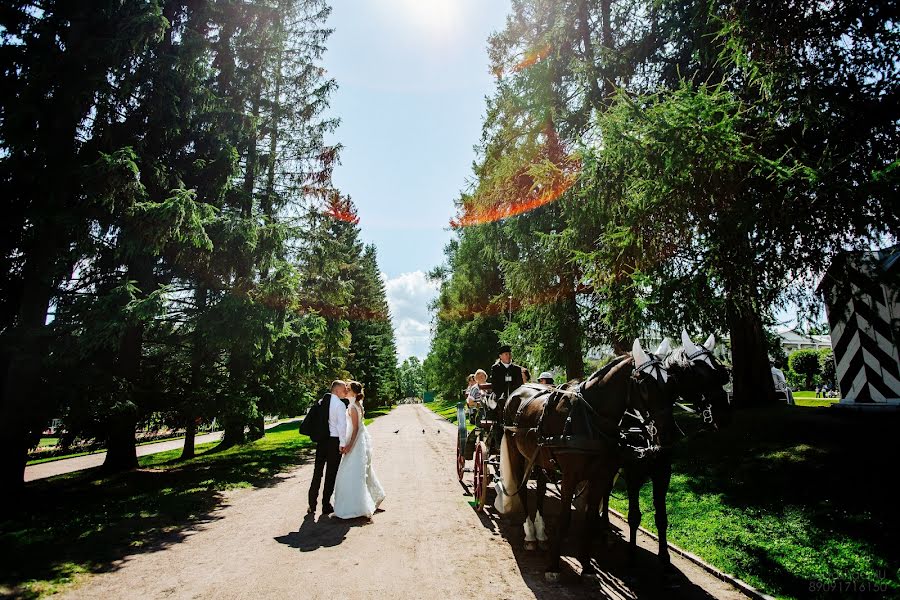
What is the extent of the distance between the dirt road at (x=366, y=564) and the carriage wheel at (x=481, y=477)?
262 mm

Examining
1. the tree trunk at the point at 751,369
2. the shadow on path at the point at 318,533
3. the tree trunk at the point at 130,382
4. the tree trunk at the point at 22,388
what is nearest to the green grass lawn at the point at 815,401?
the tree trunk at the point at 751,369

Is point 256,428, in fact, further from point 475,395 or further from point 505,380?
point 505,380

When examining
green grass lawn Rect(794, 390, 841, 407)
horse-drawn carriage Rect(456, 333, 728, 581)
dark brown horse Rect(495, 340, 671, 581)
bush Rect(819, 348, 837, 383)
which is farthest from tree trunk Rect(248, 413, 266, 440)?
bush Rect(819, 348, 837, 383)

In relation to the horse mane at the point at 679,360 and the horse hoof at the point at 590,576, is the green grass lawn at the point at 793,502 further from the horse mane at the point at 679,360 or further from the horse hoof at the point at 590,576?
the horse mane at the point at 679,360

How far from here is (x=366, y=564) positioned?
5.52 metres

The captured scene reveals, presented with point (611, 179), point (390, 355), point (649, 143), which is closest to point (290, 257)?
point (611, 179)

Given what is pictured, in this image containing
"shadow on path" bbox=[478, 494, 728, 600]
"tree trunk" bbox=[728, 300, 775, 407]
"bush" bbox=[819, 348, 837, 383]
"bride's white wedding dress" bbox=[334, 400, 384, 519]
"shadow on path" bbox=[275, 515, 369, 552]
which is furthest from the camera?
"bush" bbox=[819, 348, 837, 383]

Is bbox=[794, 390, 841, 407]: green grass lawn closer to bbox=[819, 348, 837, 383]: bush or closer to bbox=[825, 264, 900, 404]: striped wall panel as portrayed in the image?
bbox=[825, 264, 900, 404]: striped wall panel

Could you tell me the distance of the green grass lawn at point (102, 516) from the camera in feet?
18.3

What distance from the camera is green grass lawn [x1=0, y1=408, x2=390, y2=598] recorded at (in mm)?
5578

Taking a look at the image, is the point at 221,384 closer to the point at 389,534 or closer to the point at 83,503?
the point at 83,503

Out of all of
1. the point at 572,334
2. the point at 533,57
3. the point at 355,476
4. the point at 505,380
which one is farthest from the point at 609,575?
the point at 533,57

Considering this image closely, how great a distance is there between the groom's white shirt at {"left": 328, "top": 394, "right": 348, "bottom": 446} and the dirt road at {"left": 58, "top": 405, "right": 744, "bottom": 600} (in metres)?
1.40

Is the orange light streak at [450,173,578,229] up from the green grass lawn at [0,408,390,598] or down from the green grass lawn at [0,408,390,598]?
up
